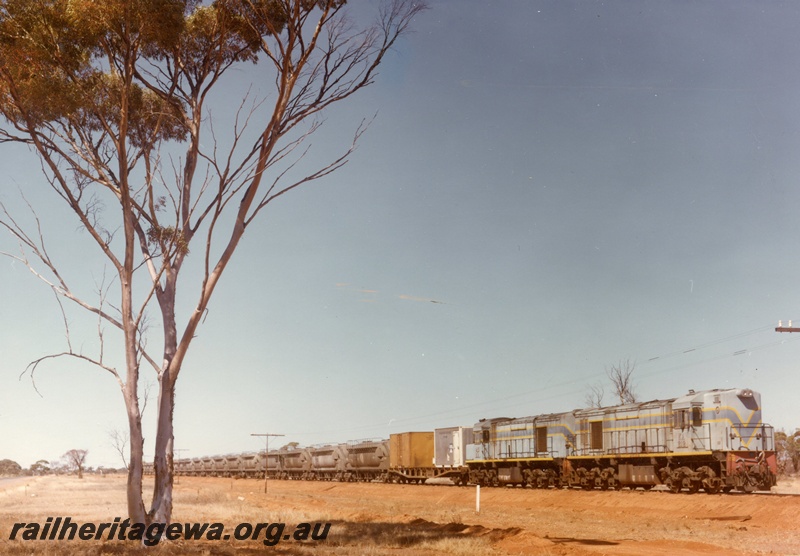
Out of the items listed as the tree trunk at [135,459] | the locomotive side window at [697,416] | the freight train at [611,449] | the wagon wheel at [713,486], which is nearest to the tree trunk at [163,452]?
the tree trunk at [135,459]

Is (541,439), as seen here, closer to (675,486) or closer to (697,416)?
(675,486)

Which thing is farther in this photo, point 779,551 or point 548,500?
point 548,500

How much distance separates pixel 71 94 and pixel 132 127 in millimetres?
2272

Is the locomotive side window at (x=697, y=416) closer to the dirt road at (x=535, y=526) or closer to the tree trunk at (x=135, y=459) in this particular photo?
the dirt road at (x=535, y=526)

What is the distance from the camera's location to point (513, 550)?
13.4m

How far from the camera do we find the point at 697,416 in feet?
88.5

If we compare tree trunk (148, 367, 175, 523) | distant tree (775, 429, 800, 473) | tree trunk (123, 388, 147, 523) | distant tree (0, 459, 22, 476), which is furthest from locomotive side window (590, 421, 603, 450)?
distant tree (0, 459, 22, 476)

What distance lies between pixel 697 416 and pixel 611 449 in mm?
4984

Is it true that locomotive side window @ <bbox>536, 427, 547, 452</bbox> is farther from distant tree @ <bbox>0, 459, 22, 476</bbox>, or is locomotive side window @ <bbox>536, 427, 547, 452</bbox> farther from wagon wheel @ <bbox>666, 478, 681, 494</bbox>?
distant tree @ <bbox>0, 459, 22, 476</bbox>

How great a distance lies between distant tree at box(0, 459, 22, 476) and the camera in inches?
6304

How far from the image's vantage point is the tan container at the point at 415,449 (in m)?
45.6

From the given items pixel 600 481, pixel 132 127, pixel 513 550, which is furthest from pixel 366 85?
pixel 600 481

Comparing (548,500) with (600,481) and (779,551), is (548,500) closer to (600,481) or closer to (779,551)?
(600,481)

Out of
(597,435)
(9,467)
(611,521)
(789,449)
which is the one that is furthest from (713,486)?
(9,467)
